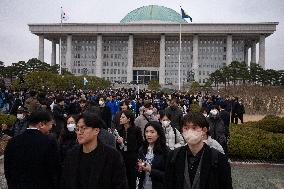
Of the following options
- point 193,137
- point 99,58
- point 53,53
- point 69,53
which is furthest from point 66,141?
point 53,53

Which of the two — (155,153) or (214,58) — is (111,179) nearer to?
(155,153)

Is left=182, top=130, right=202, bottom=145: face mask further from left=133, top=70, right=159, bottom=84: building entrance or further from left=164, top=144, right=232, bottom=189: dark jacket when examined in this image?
left=133, top=70, right=159, bottom=84: building entrance

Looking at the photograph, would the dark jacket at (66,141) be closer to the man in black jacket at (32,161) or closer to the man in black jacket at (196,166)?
the man in black jacket at (32,161)

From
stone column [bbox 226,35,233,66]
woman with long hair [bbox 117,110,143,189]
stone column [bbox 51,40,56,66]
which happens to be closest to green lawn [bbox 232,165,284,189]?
woman with long hair [bbox 117,110,143,189]

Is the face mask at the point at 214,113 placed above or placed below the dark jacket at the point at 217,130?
above

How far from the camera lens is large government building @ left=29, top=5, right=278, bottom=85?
3504 inches

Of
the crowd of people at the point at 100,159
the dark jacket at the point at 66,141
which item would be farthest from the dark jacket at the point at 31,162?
the dark jacket at the point at 66,141

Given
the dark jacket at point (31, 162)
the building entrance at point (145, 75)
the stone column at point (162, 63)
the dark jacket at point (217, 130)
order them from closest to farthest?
1. the dark jacket at point (31, 162)
2. the dark jacket at point (217, 130)
3. the stone column at point (162, 63)
4. the building entrance at point (145, 75)

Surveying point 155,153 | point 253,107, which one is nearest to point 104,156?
point 155,153

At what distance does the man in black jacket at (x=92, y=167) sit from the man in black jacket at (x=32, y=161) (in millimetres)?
703

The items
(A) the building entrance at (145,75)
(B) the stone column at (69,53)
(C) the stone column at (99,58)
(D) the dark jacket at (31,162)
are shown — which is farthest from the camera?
(A) the building entrance at (145,75)

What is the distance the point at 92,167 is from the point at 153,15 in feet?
325

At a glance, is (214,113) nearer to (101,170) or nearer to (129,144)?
(129,144)

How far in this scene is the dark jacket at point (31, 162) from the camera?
4.24m
